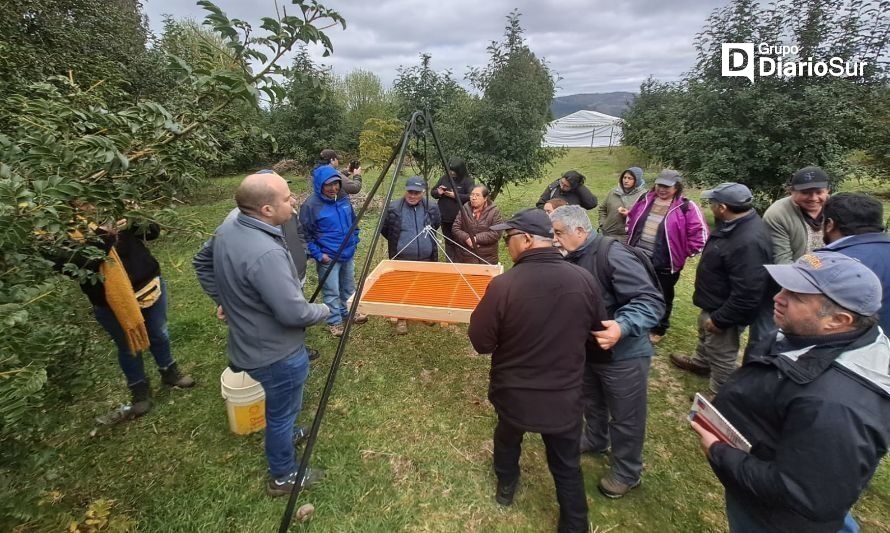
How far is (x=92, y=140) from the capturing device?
4.35ft

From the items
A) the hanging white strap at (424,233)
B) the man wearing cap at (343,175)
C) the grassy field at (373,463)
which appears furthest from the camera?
the man wearing cap at (343,175)

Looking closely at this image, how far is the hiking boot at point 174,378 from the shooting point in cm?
374

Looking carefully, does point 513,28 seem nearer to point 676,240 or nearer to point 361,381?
point 676,240

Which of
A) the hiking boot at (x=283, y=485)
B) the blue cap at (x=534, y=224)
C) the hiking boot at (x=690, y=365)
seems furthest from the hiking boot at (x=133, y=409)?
the hiking boot at (x=690, y=365)

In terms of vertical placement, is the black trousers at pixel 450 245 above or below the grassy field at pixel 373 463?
above

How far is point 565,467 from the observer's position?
2336 mm

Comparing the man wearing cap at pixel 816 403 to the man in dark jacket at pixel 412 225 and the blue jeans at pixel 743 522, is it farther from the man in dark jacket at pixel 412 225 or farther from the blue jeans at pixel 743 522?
the man in dark jacket at pixel 412 225

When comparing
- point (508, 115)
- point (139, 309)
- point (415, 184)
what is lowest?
point (139, 309)

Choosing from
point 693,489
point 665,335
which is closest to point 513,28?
point 665,335

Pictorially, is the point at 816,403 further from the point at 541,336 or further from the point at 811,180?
the point at 811,180

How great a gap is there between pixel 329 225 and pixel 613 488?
11.5 ft

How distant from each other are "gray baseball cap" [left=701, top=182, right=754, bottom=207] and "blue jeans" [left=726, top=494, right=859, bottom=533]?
6.59ft

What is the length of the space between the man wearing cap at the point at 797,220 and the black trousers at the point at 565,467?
2.28 meters

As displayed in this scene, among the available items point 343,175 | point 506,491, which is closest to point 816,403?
point 506,491
